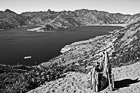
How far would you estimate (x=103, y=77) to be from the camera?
20.1m

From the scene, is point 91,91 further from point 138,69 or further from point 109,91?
point 138,69

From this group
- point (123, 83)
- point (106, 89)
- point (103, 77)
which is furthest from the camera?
point (123, 83)

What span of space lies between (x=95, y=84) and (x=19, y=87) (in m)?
12.7

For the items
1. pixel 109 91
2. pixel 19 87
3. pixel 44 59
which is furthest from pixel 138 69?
pixel 44 59

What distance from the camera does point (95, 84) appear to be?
20172 millimetres

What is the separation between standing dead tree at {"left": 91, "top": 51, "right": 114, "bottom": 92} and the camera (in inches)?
776

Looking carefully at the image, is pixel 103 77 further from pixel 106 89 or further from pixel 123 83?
pixel 123 83

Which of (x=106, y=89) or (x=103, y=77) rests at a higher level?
(x=103, y=77)

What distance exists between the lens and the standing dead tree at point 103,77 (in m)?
19.7

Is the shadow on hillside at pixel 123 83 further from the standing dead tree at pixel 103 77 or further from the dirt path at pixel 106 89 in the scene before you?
the standing dead tree at pixel 103 77

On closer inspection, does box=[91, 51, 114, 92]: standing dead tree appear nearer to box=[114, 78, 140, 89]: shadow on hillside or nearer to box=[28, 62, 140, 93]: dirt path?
box=[28, 62, 140, 93]: dirt path

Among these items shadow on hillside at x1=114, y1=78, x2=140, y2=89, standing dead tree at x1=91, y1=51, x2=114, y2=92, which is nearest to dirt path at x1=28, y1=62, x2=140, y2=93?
shadow on hillside at x1=114, y1=78, x2=140, y2=89

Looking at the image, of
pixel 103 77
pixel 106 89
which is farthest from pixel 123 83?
pixel 103 77

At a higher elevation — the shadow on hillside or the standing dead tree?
the standing dead tree
